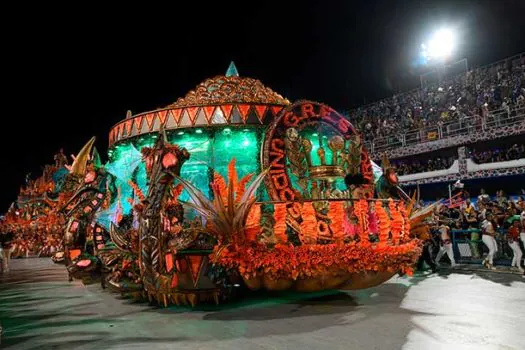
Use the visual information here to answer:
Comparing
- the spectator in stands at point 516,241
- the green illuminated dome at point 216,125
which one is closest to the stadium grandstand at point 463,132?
the spectator in stands at point 516,241

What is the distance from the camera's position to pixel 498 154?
24359 millimetres

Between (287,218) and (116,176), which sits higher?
(116,176)

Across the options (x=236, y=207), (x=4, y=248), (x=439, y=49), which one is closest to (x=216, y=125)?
(x=236, y=207)

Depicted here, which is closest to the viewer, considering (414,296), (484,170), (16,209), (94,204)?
(414,296)

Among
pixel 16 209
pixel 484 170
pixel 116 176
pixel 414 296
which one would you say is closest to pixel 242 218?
pixel 414 296

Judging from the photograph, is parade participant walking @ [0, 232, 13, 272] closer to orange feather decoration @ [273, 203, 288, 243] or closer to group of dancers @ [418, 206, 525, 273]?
orange feather decoration @ [273, 203, 288, 243]

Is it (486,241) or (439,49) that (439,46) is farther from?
(486,241)

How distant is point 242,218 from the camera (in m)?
6.83

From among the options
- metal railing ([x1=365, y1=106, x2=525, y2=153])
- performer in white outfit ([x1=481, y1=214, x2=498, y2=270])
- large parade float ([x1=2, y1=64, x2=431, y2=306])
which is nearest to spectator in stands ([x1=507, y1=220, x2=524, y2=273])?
performer in white outfit ([x1=481, y1=214, x2=498, y2=270])

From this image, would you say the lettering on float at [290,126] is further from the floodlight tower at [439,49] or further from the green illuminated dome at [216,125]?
the floodlight tower at [439,49]

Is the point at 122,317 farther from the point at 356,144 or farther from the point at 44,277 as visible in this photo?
the point at 44,277

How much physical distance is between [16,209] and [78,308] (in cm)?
2325

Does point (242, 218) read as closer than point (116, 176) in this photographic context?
Yes

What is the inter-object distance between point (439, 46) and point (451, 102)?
313 inches
